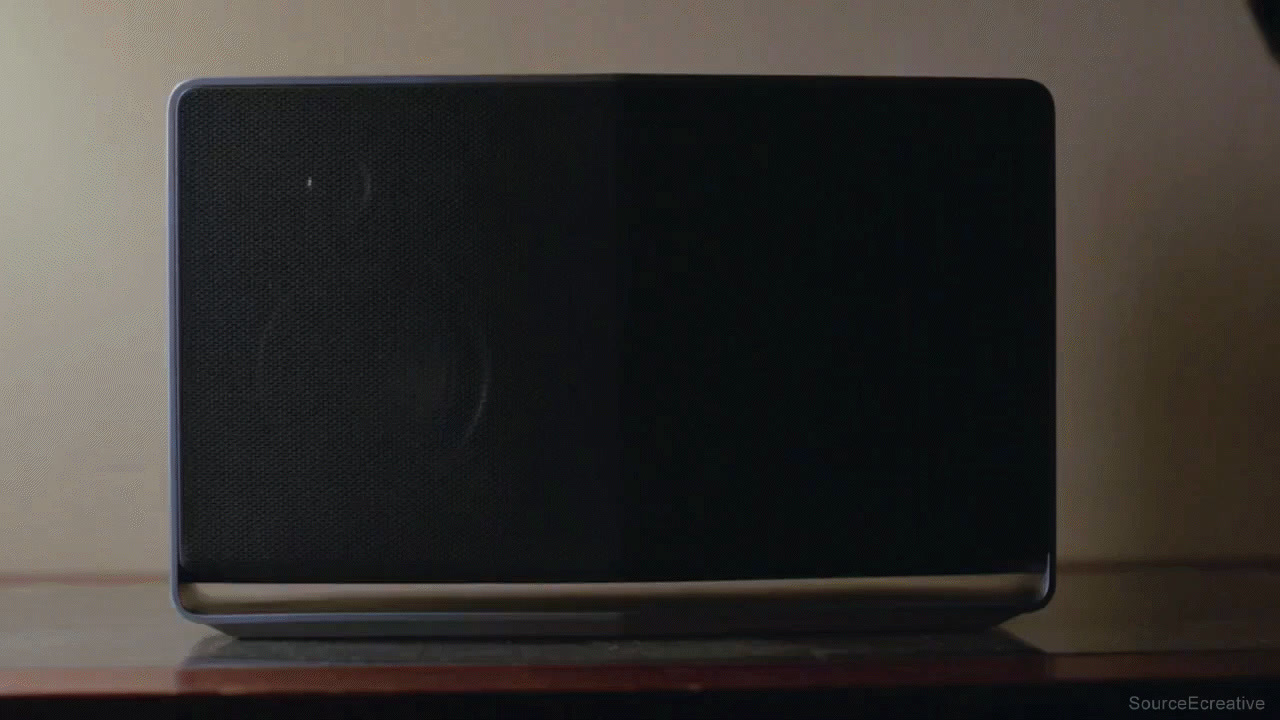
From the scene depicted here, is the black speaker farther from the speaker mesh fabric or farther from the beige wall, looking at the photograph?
the beige wall

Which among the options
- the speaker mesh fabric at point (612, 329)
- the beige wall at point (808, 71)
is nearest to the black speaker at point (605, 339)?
the speaker mesh fabric at point (612, 329)

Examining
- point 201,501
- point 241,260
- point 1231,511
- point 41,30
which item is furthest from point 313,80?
point 1231,511

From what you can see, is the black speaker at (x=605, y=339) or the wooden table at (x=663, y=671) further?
the black speaker at (x=605, y=339)

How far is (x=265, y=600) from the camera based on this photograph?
2.36 ft

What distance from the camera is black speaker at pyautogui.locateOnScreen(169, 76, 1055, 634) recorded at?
2.22 feet

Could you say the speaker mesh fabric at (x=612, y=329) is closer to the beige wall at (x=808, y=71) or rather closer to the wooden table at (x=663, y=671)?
the wooden table at (x=663, y=671)

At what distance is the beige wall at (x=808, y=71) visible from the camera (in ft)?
3.12

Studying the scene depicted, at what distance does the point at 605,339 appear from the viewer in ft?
2.26

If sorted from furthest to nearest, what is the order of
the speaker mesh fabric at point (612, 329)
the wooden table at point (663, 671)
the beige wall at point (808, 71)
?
the beige wall at point (808, 71), the speaker mesh fabric at point (612, 329), the wooden table at point (663, 671)

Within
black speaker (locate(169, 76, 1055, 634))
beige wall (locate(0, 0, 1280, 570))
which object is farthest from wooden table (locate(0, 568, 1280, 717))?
beige wall (locate(0, 0, 1280, 570))

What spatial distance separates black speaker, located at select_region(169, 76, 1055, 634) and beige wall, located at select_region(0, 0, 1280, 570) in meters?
0.30

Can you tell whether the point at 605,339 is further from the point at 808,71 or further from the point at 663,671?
the point at 808,71

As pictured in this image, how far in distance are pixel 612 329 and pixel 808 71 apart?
1.27 feet

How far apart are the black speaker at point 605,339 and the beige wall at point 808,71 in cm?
30
